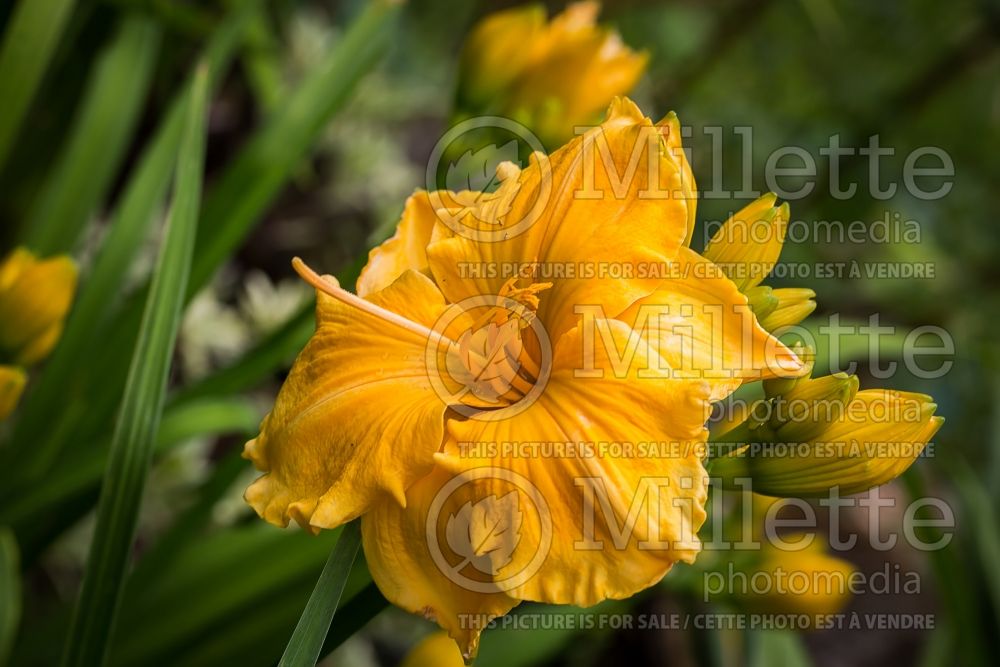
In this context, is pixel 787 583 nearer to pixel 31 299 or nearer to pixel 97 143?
pixel 31 299

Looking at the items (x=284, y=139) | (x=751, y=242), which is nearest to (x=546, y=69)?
(x=284, y=139)

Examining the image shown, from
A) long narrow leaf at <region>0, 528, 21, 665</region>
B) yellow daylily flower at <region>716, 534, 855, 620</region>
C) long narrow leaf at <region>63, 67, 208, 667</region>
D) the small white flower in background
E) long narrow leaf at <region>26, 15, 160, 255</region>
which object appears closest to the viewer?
long narrow leaf at <region>63, 67, 208, 667</region>

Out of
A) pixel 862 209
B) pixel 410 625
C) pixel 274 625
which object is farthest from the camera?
pixel 862 209

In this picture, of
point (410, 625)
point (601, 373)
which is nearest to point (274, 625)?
point (601, 373)

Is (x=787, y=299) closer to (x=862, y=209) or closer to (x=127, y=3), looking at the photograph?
(x=127, y=3)

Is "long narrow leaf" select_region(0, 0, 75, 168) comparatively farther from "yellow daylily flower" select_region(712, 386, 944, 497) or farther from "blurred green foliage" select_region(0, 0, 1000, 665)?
"yellow daylily flower" select_region(712, 386, 944, 497)

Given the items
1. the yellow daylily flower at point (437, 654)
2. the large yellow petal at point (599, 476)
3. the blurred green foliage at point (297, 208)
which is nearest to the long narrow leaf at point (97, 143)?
the blurred green foliage at point (297, 208)

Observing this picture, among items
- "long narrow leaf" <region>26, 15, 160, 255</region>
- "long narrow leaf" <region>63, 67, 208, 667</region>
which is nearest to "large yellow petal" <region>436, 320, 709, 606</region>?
"long narrow leaf" <region>63, 67, 208, 667</region>
